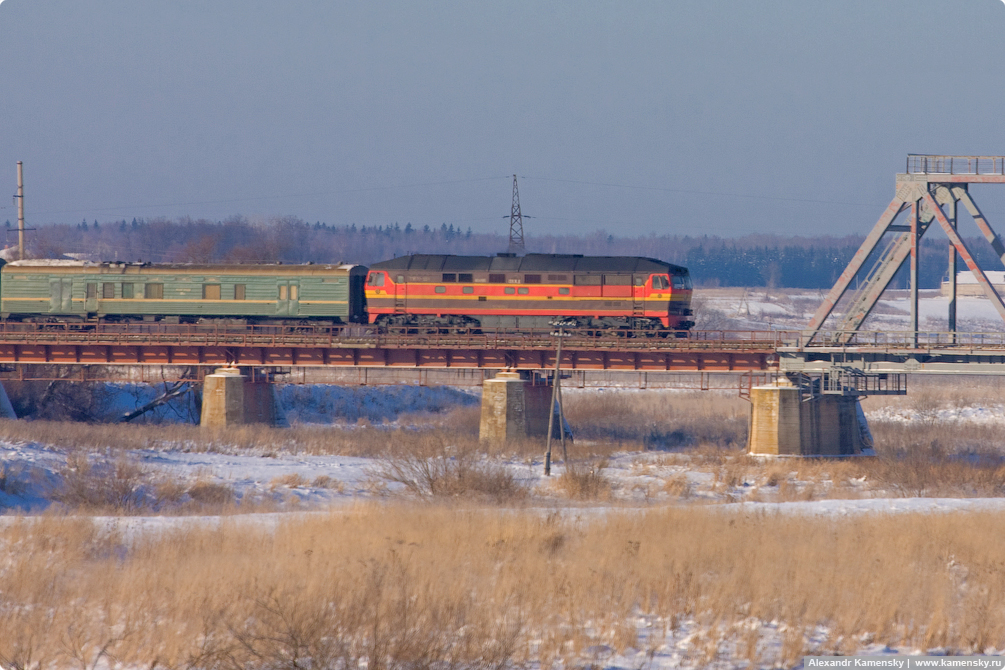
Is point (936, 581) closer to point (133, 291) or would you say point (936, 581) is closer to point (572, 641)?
point (572, 641)

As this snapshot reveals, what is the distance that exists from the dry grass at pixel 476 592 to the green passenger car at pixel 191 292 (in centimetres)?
3195

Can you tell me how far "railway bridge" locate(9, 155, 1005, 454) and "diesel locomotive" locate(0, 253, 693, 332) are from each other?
86cm

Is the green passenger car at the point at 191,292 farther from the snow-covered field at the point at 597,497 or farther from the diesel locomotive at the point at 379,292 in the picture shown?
the snow-covered field at the point at 597,497

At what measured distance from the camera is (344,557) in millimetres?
18234

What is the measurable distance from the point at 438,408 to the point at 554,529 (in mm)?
60413

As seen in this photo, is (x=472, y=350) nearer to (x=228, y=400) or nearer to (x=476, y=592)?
(x=228, y=400)

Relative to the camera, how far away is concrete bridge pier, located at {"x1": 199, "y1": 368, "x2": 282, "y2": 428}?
51.6 meters

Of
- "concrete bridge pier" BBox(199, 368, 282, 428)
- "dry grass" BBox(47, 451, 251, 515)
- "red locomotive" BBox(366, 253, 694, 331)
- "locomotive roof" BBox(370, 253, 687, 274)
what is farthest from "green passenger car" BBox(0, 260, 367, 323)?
"dry grass" BBox(47, 451, 251, 515)

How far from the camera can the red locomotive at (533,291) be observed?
5031 centimetres

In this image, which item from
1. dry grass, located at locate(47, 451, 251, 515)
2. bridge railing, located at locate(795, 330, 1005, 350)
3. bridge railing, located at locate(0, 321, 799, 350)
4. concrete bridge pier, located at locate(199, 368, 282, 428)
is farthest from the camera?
concrete bridge pier, located at locate(199, 368, 282, 428)

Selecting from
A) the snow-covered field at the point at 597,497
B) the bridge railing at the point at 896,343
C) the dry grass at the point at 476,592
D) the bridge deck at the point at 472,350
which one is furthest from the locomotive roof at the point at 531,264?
the dry grass at the point at 476,592

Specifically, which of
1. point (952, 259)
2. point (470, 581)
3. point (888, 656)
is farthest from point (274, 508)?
point (952, 259)

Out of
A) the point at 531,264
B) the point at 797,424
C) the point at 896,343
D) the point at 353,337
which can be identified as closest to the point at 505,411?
the point at 531,264

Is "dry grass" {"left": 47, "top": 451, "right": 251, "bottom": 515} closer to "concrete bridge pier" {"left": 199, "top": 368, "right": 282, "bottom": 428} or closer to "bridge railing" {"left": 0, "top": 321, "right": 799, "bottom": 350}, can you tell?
"concrete bridge pier" {"left": 199, "top": 368, "right": 282, "bottom": 428}
